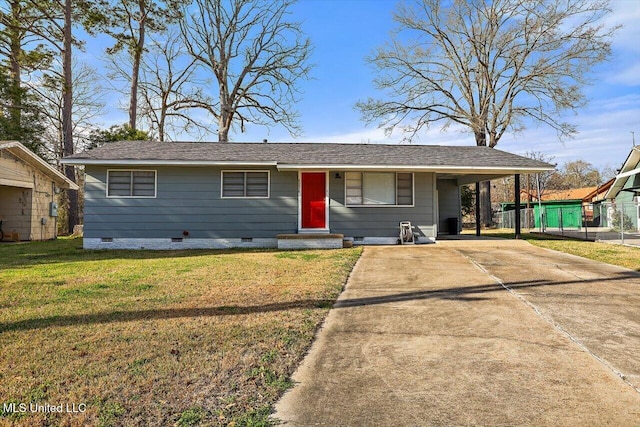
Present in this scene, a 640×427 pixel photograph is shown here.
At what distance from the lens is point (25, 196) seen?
14688 millimetres

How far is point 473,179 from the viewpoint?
15031mm

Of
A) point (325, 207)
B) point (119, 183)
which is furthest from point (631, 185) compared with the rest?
point (119, 183)

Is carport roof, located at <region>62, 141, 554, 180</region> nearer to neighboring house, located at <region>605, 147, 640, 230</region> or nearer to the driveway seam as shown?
the driveway seam

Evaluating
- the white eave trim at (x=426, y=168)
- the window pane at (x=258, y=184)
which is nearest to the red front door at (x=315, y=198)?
the white eave trim at (x=426, y=168)

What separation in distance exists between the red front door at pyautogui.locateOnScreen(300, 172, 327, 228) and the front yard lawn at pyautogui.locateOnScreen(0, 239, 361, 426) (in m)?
4.94

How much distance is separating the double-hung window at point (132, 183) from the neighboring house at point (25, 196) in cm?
497

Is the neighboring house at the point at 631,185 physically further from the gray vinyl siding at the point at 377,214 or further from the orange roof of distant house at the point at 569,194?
the orange roof of distant house at the point at 569,194

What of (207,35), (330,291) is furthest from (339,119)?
(330,291)

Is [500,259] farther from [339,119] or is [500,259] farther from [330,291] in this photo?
[339,119]

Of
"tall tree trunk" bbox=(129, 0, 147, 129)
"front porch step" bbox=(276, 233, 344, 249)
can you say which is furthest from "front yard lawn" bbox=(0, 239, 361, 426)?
"tall tree trunk" bbox=(129, 0, 147, 129)

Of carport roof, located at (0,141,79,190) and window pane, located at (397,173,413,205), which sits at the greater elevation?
carport roof, located at (0,141,79,190)

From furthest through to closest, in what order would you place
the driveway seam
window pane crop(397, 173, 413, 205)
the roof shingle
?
window pane crop(397, 173, 413, 205) → the roof shingle → the driveway seam

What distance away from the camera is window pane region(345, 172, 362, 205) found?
12.0 meters

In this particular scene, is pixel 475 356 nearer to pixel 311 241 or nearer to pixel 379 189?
pixel 311 241
